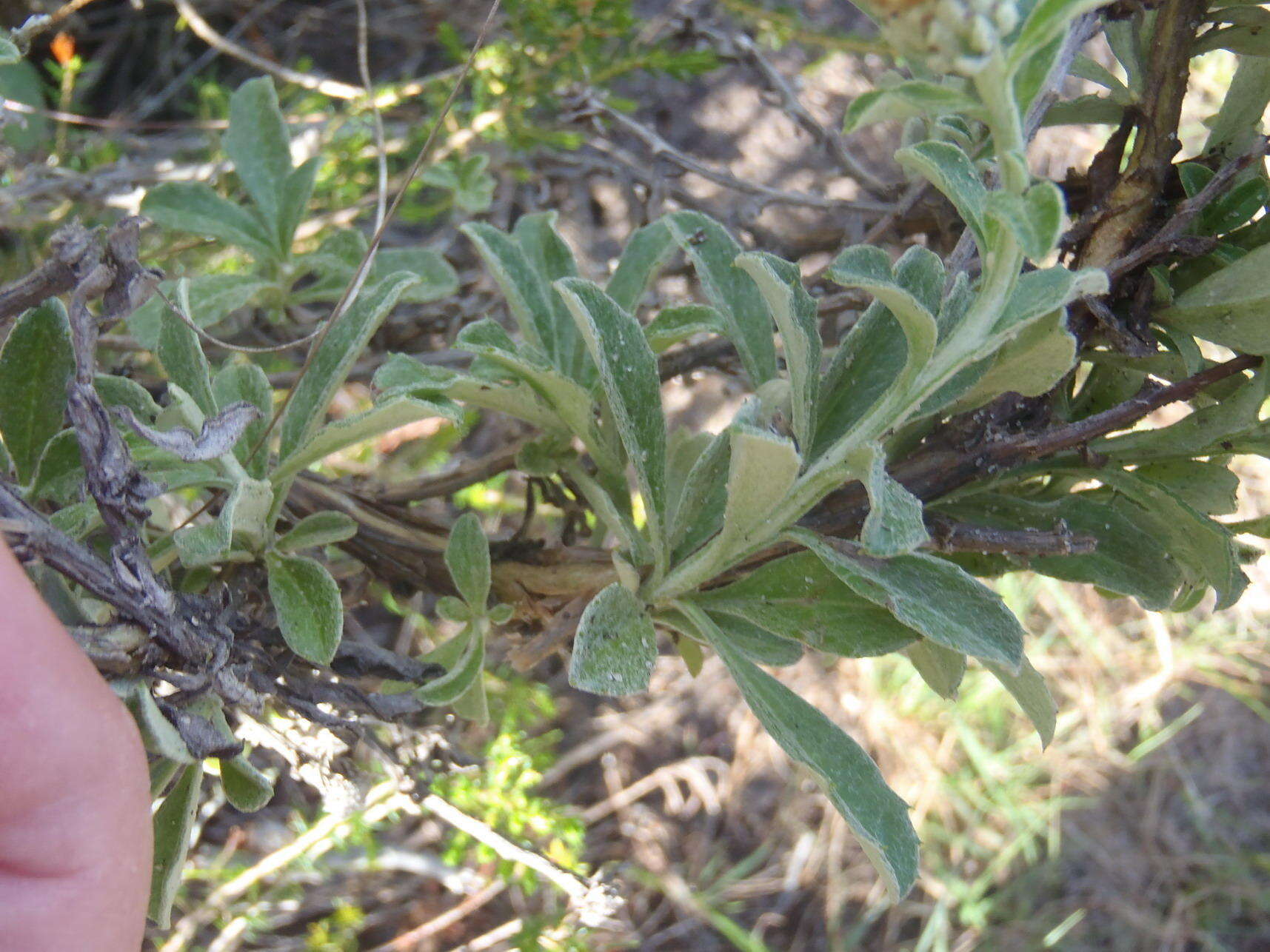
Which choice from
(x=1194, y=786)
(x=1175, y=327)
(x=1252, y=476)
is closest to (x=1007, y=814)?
(x=1194, y=786)

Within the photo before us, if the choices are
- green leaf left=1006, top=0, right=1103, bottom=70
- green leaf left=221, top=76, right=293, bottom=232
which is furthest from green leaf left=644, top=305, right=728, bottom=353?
green leaf left=221, top=76, right=293, bottom=232

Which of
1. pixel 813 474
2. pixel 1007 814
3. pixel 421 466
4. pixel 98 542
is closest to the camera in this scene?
pixel 813 474

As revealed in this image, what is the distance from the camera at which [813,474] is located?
82 cm

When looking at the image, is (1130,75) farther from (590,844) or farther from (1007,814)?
(1007,814)

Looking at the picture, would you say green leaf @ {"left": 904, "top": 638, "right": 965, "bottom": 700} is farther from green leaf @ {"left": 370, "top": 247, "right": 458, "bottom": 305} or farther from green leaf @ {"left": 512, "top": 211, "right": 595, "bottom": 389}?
green leaf @ {"left": 370, "top": 247, "right": 458, "bottom": 305}

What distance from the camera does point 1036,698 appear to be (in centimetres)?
91

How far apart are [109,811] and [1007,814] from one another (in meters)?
2.40

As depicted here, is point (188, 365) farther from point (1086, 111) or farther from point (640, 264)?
point (1086, 111)

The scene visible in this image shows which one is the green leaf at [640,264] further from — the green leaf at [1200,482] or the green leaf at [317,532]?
the green leaf at [1200,482]

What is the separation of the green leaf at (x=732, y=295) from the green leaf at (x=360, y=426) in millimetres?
286

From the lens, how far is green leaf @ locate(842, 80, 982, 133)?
63cm

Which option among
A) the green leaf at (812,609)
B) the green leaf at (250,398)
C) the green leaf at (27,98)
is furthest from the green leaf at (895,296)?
the green leaf at (27,98)

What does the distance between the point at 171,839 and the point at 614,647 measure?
0.45 meters

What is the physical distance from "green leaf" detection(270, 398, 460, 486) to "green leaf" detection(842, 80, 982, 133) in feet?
1.23
